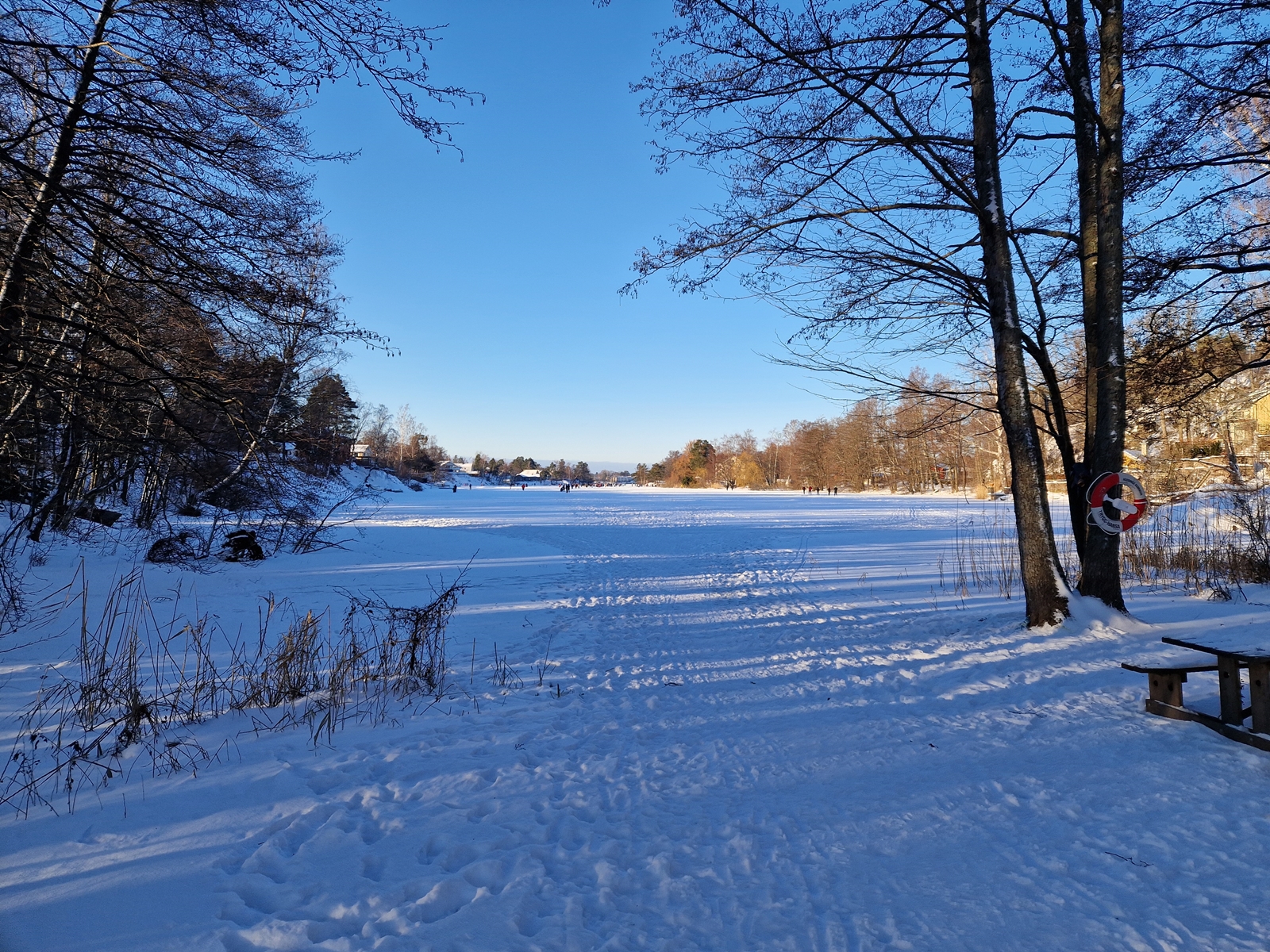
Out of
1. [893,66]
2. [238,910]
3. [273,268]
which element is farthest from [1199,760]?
[273,268]

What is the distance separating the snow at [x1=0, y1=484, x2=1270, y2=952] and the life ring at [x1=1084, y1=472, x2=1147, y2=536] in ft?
3.12

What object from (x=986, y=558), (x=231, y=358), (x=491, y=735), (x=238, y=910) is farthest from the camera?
(x=986, y=558)

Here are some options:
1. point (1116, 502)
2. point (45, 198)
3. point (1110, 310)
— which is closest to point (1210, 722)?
point (1116, 502)

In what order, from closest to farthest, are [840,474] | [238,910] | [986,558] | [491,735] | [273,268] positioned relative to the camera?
1. [238,910]
2. [491,735]
3. [273,268]
4. [986,558]
5. [840,474]

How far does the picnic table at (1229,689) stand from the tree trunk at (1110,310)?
219 centimetres

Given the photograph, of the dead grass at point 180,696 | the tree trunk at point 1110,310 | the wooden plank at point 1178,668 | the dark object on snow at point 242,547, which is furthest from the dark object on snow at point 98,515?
the tree trunk at point 1110,310

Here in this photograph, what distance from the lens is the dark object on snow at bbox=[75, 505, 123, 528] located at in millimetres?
12793

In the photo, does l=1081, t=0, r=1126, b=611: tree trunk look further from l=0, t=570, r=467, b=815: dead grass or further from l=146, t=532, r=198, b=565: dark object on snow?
l=146, t=532, r=198, b=565: dark object on snow

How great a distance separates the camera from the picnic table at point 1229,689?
144 inches

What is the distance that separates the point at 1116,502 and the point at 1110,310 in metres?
2.05

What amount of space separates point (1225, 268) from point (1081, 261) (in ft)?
4.16

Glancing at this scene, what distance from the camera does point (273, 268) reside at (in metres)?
5.31

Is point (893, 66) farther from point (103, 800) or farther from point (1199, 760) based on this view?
point (103, 800)

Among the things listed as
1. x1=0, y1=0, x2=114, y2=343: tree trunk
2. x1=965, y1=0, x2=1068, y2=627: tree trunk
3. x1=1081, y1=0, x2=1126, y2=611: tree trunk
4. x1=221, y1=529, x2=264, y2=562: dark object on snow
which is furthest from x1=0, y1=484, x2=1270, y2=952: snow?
x1=221, y1=529, x2=264, y2=562: dark object on snow
